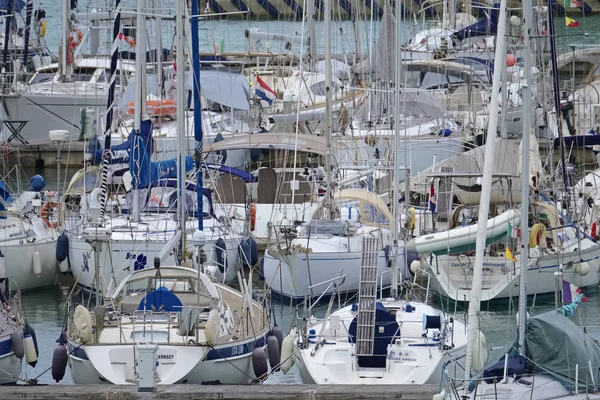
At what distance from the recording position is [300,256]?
28.4 meters

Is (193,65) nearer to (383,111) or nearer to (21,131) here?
(383,111)

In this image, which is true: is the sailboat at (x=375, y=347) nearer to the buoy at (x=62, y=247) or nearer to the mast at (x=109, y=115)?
the mast at (x=109, y=115)

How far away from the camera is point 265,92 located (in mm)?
47125

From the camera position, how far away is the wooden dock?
19.6 m

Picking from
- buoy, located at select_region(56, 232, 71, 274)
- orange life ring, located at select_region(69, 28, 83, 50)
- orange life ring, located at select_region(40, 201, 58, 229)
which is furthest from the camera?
orange life ring, located at select_region(69, 28, 83, 50)

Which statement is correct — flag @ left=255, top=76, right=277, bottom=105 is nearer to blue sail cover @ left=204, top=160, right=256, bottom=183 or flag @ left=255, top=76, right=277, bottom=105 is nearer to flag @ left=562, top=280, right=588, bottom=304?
blue sail cover @ left=204, top=160, right=256, bottom=183

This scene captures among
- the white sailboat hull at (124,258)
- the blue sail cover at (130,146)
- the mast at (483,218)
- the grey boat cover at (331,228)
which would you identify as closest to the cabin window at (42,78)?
the blue sail cover at (130,146)

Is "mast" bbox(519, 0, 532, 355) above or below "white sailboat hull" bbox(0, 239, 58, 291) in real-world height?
above

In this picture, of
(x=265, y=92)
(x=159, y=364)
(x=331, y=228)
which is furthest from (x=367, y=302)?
(x=265, y=92)

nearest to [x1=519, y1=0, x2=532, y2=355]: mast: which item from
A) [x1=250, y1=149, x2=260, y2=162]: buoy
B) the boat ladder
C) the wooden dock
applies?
the wooden dock

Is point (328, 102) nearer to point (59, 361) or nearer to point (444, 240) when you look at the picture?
point (444, 240)

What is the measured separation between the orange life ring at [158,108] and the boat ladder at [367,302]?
16.7m

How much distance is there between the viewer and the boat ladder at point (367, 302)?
2086 centimetres

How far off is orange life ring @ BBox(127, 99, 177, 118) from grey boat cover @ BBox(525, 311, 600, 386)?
70.1 feet
